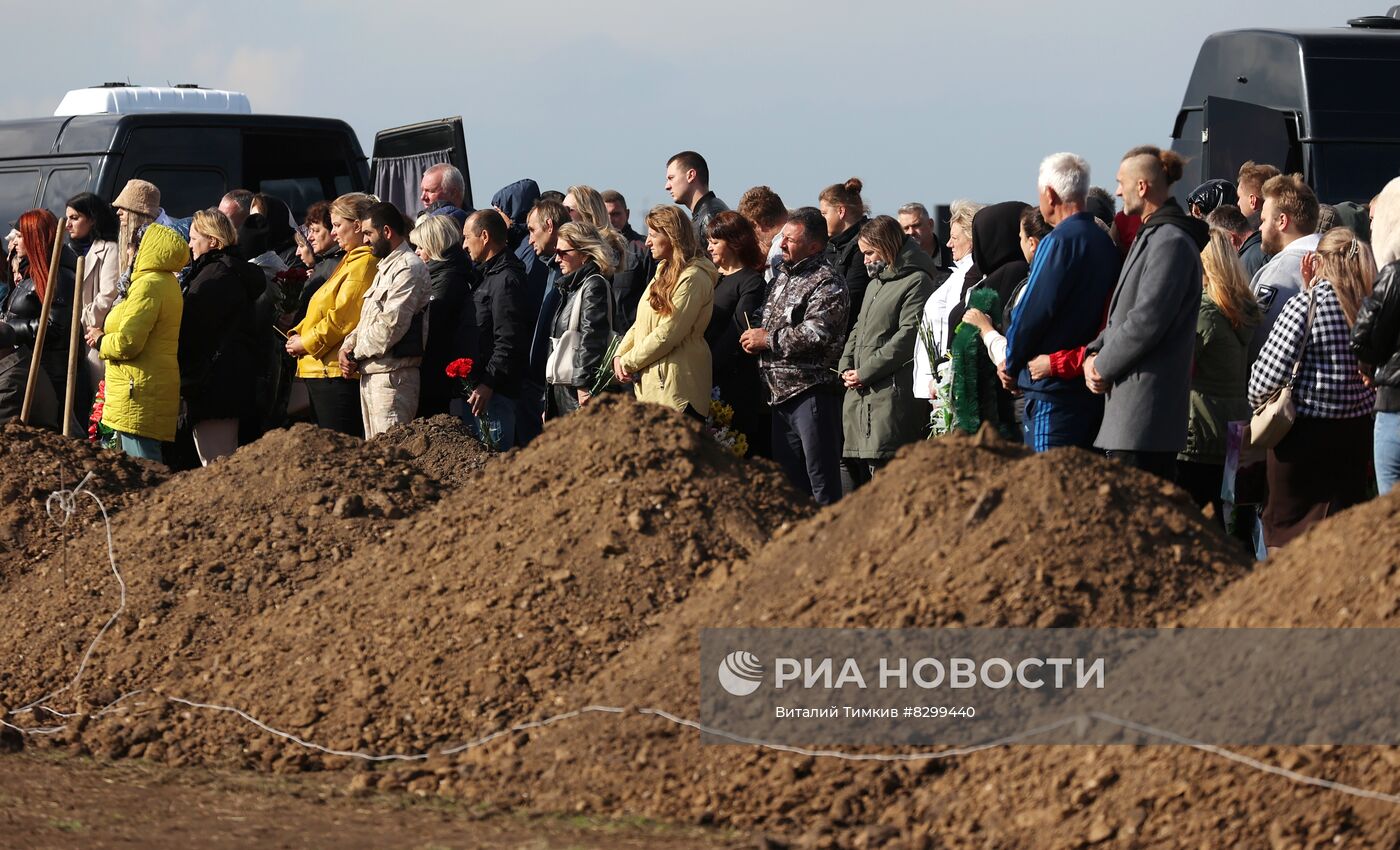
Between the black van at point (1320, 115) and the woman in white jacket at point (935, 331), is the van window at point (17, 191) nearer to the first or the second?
the woman in white jacket at point (935, 331)

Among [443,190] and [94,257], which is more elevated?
[443,190]

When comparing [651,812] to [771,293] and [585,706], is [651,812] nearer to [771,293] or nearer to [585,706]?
[585,706]

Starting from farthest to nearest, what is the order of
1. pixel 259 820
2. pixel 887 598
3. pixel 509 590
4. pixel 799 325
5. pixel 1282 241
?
1. pixel 1282 241
2. pixel 799 325
3. pixel 509 590
4. pixel 887 598
5. pixel 259 820

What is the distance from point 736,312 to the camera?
388 inches

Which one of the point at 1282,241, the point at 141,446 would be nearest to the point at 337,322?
the point at 141,446

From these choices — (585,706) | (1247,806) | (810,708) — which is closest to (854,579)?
(810,708)

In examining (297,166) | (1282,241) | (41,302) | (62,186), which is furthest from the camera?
Answer: (297,166)

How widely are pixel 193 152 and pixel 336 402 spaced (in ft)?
17.9

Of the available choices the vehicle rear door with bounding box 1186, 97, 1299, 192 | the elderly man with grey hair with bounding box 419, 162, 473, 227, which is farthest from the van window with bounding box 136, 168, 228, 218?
the vehicle rear door with bounding box 1186, 97, 1299, 192

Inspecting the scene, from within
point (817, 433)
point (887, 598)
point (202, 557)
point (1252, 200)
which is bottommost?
point (202, 557)

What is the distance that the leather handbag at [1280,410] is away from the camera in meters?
7.78

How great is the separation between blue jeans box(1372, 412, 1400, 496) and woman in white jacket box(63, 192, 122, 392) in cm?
736

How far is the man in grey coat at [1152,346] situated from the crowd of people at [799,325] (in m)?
0.01

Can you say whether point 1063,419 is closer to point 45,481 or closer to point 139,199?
point 45,481
